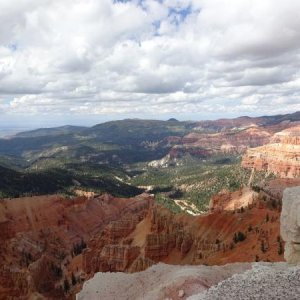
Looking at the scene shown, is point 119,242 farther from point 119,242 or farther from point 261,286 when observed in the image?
point 261,286

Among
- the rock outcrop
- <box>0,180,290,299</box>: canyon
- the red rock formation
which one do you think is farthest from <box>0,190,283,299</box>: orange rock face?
the rock outcrop

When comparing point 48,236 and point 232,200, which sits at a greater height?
point 232,200

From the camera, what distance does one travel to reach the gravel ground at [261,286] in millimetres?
22578

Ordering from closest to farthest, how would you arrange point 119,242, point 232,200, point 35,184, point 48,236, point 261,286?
point 261,286
point 119,242
point 48,236
point 232,200
point 35,184

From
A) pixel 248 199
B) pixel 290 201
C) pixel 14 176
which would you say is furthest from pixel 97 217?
pixel 290 201

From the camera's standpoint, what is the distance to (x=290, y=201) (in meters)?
27.3

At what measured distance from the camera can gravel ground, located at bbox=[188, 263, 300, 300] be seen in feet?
74.1

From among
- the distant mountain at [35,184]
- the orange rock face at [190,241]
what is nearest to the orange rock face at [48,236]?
the orange rock face at [190,241]

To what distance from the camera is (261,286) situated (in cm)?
2389

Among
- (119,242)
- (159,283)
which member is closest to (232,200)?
(119,242)

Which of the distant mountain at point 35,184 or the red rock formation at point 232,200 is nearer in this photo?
the red rock formation at point 232,200

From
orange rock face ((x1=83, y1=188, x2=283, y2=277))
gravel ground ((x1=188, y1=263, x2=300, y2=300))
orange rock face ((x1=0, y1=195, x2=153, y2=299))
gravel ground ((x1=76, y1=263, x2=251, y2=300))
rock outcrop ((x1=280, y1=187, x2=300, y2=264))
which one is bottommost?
orange rock face ((x1=0, y1=195, x2=153, y2=299))

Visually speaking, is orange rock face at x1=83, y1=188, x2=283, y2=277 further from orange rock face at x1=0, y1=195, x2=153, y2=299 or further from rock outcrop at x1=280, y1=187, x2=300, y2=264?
rock outcrop at x1=280, y1=187, x2=300, y2=264

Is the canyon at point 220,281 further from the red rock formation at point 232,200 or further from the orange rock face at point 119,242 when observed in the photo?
the red rock formation at point 232,200
